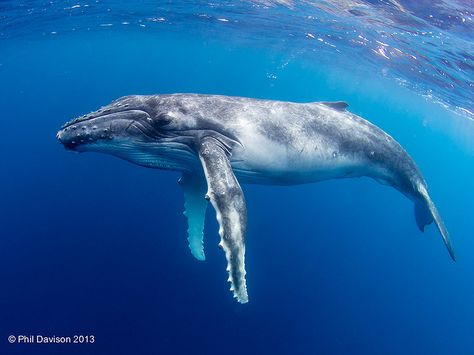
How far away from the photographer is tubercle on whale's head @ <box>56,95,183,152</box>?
22.0ft

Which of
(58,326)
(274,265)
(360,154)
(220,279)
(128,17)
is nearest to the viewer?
(360,154)

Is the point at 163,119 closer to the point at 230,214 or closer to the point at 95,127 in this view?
the point at 95,127

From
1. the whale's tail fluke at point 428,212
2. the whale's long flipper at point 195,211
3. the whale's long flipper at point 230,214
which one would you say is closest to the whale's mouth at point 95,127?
the whale's long flipper at point 230,214

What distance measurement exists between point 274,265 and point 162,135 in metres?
15.0

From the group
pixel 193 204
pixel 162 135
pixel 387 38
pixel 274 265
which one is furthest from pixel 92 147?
pixel 387 38

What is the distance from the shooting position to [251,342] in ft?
53.4

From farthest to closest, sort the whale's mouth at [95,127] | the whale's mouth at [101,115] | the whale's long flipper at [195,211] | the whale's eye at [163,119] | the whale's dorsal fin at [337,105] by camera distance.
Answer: the whale's dorsal fin at [337,105]
the whale's long flipper at [195,211]
the whale's eye at [163,119]
the whale's mouth at [101,115]
the whale's mouth at [95,127]

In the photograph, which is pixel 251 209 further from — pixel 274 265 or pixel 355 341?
pixel 355 341

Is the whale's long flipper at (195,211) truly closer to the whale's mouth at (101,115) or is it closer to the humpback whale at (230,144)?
the humpback whale at (230,144)

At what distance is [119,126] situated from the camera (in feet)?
22.9

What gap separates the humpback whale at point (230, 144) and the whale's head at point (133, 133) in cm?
2

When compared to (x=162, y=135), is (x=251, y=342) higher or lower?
lower

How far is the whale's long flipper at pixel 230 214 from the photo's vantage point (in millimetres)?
5672

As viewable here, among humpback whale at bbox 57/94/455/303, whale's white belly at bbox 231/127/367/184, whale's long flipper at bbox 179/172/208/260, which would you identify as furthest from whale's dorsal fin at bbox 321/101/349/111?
whale's long flipper at bbox 179/172/208/260
